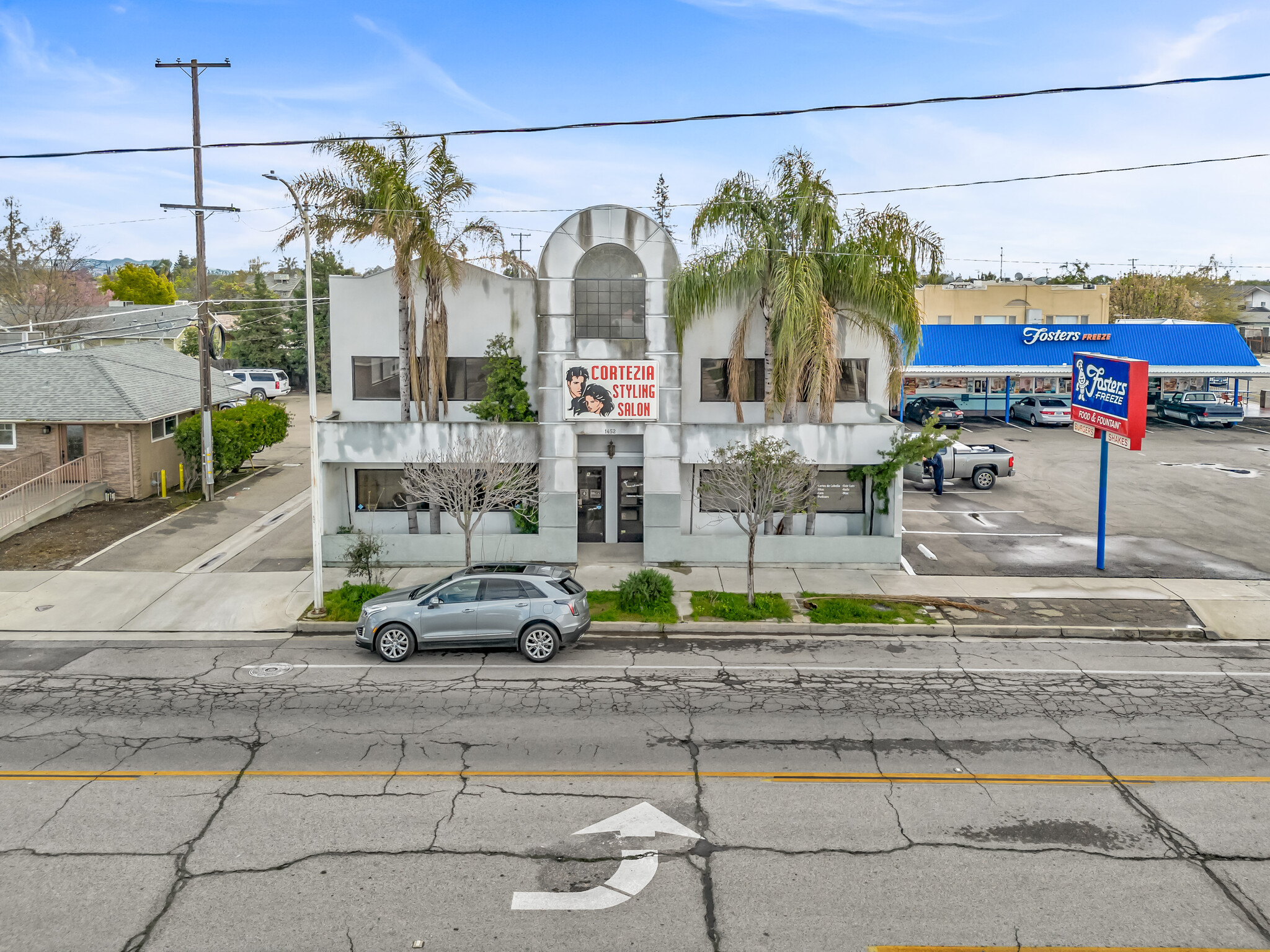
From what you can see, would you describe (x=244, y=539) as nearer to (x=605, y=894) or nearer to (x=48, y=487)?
(x=48, y=487)

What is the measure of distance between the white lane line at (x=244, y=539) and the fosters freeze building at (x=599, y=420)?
2.77m

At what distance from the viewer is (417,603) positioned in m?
16.1

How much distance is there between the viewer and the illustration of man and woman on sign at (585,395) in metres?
21.4

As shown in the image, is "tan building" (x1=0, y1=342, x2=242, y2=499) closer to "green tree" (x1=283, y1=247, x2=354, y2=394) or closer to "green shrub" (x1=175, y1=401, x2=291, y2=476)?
"green shrub" (x1=175, y1=401, x2=291, y2=476)

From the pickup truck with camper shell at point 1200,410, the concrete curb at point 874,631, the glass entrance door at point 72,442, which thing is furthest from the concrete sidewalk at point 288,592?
the pickup truck with camper shell at point 1200,410

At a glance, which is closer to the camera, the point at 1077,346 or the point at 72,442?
the point at 72,442

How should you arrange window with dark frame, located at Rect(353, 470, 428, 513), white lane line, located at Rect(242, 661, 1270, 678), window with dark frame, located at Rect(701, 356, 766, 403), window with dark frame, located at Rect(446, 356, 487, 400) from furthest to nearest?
window with dark frame, located at Rect(353, 470, 428, 513), window with dark frame, located at Rect(446, 356, 487, 400), window with dark frame, located at Rect(701, 356, 766, 403), white lane line, located at Rect(242, 661, 1270, 678)

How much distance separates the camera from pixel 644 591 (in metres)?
18.6

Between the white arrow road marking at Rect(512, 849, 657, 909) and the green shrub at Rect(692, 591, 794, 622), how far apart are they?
9.01 meters

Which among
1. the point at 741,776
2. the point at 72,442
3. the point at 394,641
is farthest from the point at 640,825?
the point at 72,442

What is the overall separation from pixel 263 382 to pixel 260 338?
27.9 ft

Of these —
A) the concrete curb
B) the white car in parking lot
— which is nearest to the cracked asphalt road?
the concrete curb

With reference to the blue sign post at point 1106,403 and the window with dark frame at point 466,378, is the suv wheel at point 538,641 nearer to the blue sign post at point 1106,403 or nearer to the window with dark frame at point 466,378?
the window with dark frame at point 466,378

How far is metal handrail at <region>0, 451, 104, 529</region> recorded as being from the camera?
24719 millimetres
